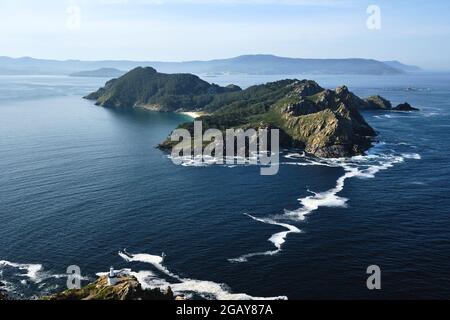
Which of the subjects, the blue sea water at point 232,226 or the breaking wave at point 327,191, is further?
the breaking wave at point 327,191

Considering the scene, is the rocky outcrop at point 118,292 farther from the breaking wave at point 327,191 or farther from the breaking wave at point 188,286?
the breaking wave at point 327,191

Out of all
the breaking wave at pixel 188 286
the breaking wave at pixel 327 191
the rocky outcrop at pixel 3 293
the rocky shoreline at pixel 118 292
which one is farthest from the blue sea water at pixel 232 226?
the rocky shoreline at pixel 118 292

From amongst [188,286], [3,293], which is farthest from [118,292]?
[3,293]

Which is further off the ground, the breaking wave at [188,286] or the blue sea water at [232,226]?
the blue sea water at [232,226]

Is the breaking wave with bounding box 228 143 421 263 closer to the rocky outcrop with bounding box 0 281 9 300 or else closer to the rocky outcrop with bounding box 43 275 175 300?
the rocky outcrop with bounding box 43 275 175 300

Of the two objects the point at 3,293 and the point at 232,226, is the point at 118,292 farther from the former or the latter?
the point at 232,226
